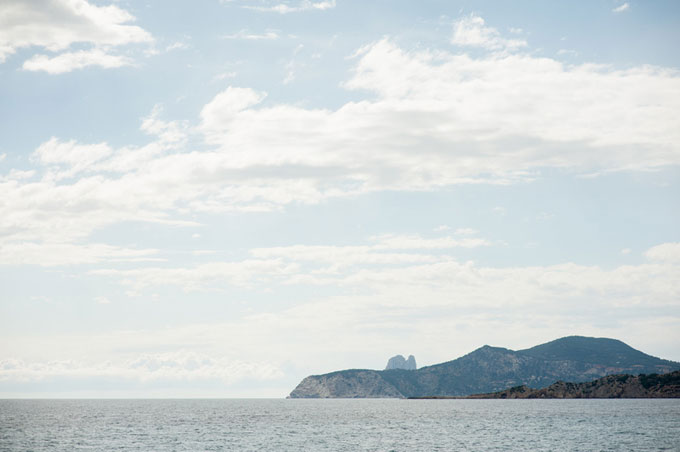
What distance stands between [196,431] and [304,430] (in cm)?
2710

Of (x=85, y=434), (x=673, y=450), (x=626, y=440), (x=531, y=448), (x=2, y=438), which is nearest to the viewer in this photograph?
(x=673, y=450)

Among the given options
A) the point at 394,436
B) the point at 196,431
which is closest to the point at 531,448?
the point at 394,436

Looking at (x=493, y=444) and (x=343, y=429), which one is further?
(x=343, y=429)

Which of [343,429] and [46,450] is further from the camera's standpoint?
[343,429]

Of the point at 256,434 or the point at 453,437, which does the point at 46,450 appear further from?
the point at 453,437

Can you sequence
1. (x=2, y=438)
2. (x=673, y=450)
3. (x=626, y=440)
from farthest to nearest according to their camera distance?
(x=2, y=438)
(x=626, y=440)
(x=673, y=450)

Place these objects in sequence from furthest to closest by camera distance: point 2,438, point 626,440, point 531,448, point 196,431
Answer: point 196,431 < point 2,438 < point 626,440 < point 531,448

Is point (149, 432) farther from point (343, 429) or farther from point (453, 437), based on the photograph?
point (453, 437)

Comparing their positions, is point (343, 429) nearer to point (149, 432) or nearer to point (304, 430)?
point (304, 430)

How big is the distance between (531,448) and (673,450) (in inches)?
910

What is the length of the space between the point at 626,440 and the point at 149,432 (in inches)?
4243

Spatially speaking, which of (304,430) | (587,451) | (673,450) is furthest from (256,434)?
(673,450)

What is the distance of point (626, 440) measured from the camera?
129 meters

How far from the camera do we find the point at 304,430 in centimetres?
16688
